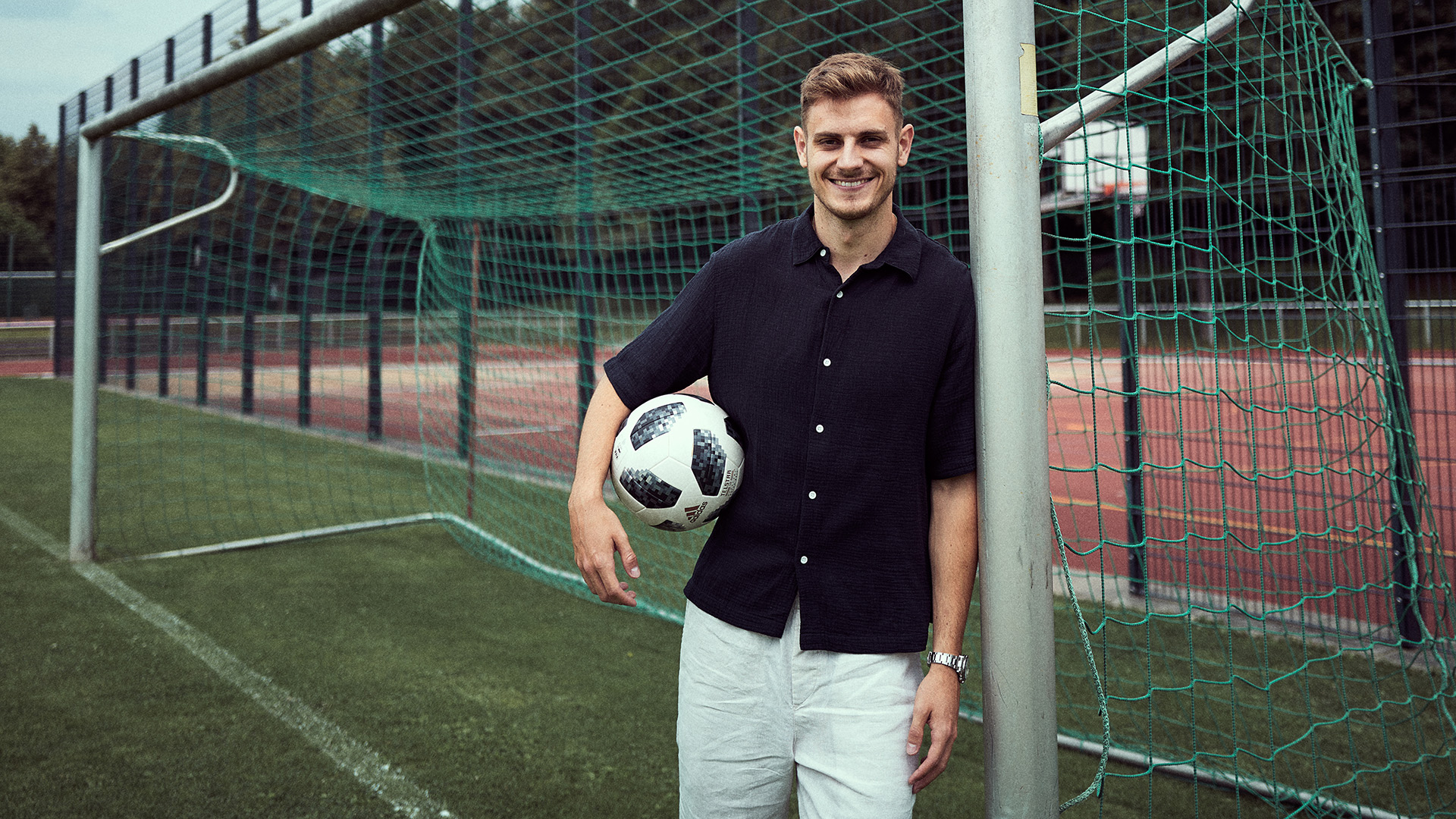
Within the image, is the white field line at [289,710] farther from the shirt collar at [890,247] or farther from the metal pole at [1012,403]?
the shirt collar at [890,247]

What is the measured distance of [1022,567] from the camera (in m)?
1.72

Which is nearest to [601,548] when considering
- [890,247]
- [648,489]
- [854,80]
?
[648,489]

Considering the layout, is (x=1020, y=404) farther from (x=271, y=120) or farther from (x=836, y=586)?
(x=271, y=120)

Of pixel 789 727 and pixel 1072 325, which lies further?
pixel 1072 325

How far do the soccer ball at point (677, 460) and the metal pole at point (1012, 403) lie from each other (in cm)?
45

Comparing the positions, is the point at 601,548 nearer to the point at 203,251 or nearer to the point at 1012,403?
the point at 1012,403

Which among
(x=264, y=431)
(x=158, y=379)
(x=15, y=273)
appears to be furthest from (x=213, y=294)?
(x=15, y=273)

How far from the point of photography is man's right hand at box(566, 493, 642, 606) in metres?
1.69

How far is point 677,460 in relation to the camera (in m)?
1.79

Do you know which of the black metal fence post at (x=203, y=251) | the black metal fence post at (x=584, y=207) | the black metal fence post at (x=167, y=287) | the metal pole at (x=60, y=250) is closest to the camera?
the black metal fence post at (x=584, y=207)

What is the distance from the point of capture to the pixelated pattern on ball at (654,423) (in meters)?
1.82

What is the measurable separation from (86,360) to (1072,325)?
208 inches

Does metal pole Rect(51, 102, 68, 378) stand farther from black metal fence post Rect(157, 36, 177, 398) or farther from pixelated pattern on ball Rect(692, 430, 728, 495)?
pixelated pattern on ball Rect(692, 430, 728, 495)

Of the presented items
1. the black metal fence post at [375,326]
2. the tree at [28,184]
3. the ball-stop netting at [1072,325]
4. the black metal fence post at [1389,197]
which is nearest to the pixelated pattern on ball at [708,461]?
the ball-stop netting at [1072,325]
